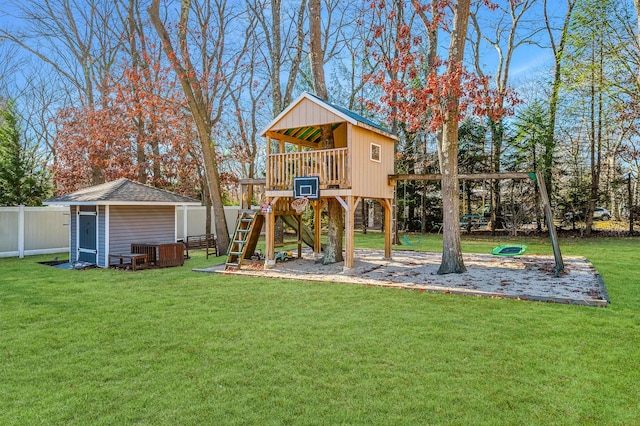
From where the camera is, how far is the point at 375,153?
1101 cm

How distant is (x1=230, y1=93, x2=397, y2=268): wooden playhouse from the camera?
31.6ft

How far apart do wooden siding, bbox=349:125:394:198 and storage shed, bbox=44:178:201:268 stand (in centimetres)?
607

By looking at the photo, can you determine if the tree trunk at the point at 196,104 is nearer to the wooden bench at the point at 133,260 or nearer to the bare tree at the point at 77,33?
the wooden bench at the point at 133,260

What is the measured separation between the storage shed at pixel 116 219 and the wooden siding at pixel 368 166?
607 centimetres

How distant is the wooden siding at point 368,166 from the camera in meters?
9.76

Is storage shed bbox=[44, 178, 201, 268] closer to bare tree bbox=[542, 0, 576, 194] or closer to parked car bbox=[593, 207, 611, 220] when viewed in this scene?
bare tree bbox=[542, 0, 576, 194]

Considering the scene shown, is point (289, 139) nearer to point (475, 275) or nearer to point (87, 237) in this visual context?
point (475, 275)

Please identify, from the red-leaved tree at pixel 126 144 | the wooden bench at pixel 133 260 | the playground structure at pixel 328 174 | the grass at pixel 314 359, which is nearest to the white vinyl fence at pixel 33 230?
the red-leaved tree at pixel 126 144

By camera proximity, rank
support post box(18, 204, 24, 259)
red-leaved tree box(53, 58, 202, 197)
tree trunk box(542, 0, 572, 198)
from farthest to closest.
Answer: tree trunk box(542, 0, 572, 198), red-leaved tree box(53, 58, 202, 197), support post box(18, 204, 24, 259)

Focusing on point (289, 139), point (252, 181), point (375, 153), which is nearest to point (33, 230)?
point (252, 181)


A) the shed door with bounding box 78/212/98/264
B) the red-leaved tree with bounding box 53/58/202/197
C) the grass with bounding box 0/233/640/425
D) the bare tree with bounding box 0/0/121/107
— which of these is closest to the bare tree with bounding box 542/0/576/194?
the grass with bounding box 0/233/640/425

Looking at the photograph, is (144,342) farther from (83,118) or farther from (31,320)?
(83,118)

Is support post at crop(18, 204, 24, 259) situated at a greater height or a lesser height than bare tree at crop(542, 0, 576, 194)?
lesser

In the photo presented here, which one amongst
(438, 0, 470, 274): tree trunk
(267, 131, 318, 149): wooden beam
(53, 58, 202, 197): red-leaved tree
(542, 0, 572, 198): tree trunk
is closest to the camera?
(438, 0, 470, 274): tree trunk
